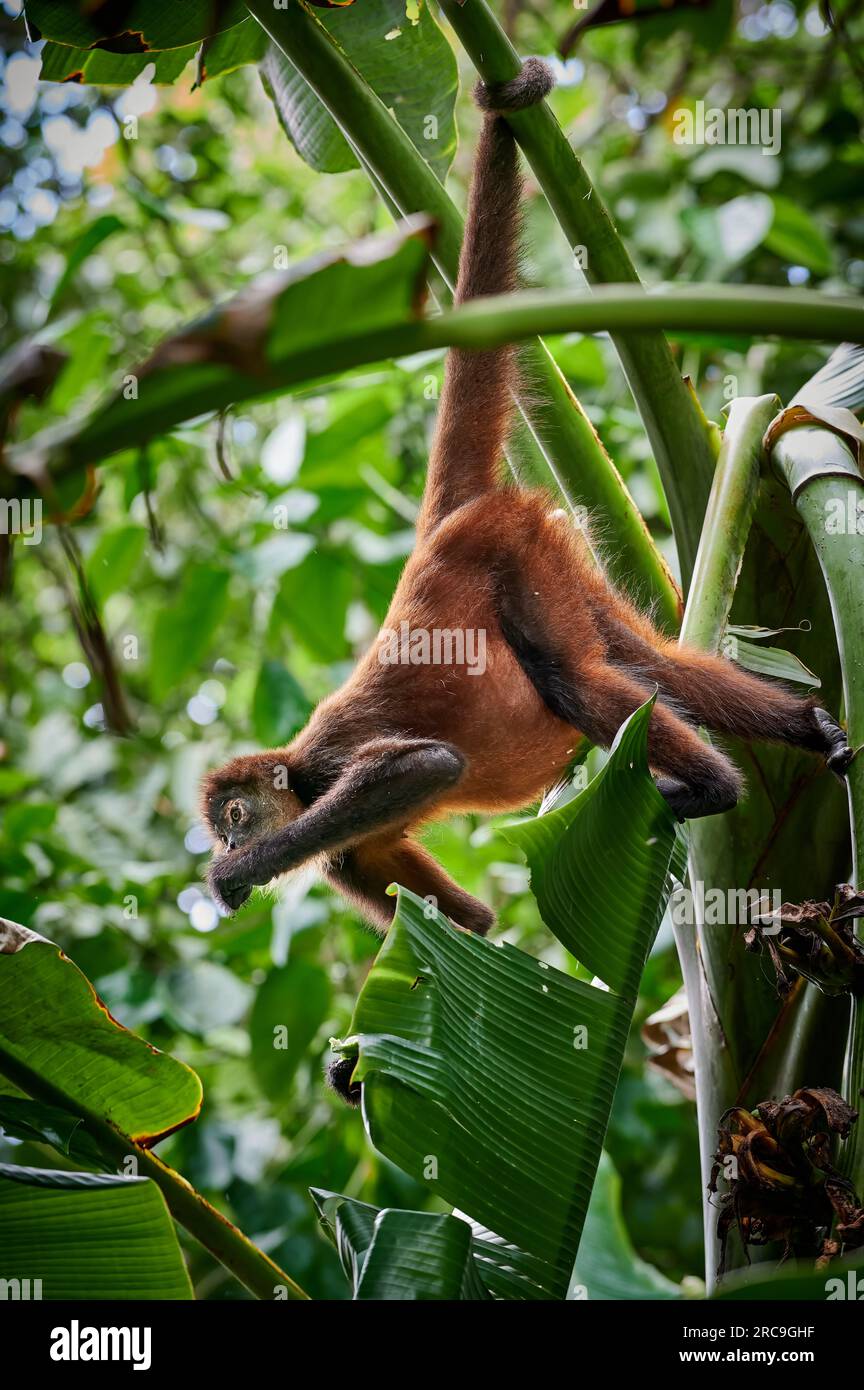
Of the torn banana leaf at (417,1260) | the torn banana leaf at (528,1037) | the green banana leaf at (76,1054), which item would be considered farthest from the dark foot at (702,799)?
the green banana leaf at (76,1054)

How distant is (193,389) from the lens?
0.87 metres

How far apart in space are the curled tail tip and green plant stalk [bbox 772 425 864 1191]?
28.6 inches

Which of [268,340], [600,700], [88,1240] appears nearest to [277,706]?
[600,700]

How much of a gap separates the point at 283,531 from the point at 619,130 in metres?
3.38

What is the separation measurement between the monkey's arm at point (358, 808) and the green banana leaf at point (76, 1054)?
0.43 m

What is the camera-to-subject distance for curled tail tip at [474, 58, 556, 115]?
6.40 ft

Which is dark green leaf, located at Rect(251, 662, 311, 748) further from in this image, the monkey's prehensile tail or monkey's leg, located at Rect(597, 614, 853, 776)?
monkey's leg, located at Rect(597, 614, 853, 776)

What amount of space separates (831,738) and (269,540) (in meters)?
2.05

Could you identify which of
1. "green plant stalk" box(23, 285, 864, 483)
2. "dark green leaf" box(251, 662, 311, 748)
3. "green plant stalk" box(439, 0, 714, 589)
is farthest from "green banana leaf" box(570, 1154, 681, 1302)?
"green plant stalk" box(23, 285, 864, 483)

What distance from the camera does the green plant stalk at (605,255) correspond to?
1.90m

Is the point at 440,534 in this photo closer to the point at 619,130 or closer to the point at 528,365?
the point at 528,365

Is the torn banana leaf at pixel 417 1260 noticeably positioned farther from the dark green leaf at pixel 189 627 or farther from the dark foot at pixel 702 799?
the dark green leaf at pixel 189 627

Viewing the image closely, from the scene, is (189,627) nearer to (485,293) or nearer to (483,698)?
(483,698)

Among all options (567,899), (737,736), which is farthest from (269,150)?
(567,899)
